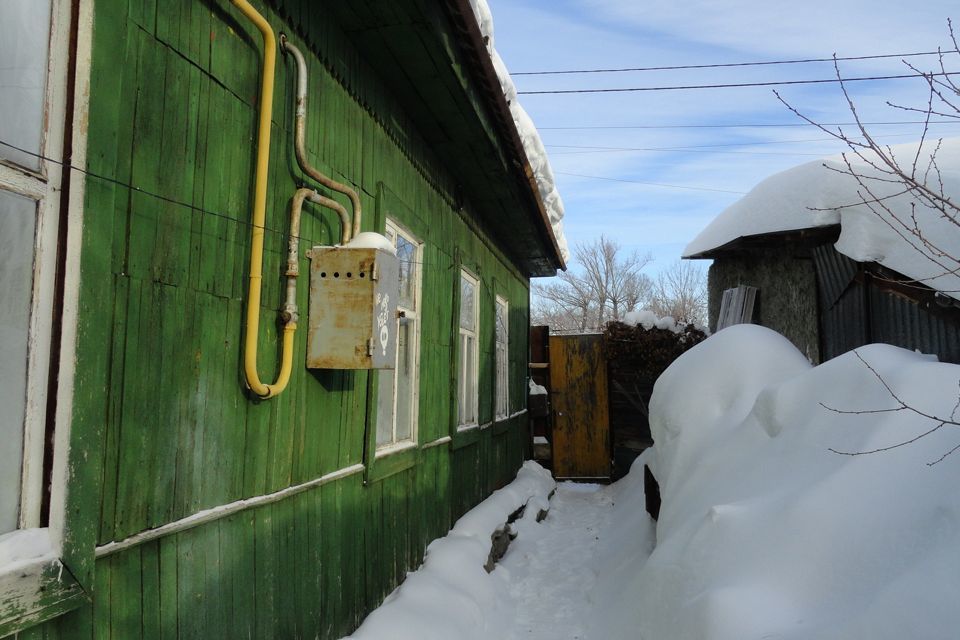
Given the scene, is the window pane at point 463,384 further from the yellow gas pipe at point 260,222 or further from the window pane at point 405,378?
the yellow gas pipe at point 260,222

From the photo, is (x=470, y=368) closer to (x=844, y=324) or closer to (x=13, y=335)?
(x=844, y=324)

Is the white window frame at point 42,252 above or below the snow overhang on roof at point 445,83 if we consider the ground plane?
below

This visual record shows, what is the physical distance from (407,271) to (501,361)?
411cm

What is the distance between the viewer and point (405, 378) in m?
4.49

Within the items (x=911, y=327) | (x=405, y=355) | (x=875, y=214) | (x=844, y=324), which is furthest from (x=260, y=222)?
(x=844, y=324)

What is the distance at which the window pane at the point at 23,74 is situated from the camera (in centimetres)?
143

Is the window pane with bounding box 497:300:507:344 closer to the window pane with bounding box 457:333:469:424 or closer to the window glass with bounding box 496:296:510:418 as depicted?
the window glass with bounding box 496:296:510:418

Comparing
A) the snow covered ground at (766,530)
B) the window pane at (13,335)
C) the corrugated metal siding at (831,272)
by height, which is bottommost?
the snow covered ground at (766,530)

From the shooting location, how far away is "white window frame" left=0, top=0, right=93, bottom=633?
4.75 feet

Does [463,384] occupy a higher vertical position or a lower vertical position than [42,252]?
lower

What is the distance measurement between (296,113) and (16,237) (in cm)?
146

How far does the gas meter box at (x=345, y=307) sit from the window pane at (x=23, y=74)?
4.60 ft

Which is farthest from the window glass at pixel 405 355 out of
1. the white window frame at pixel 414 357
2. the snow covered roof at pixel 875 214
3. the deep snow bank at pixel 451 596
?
the snow covered roof at pixel 875 214

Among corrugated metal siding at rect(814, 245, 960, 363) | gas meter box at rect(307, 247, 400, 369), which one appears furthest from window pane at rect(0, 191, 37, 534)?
corrugated metal siding at rect(814, 245, 960, 363)
